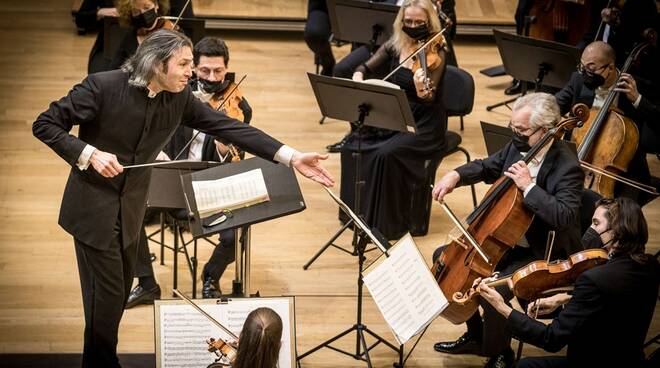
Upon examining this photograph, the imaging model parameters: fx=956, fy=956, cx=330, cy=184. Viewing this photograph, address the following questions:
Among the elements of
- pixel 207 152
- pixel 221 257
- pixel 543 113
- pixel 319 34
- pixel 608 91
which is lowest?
pixel 221 257

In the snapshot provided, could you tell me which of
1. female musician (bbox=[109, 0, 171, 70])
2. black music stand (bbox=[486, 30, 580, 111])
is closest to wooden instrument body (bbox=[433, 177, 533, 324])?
black music stand (bbox=[486, 30, 580, 111])

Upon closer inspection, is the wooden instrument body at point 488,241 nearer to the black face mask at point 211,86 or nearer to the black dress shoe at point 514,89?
the black face mask at point 211,86

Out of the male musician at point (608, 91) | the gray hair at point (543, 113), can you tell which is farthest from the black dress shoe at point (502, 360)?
the male musician at point (608, 91)

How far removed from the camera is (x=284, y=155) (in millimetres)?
3854

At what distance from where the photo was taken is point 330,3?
20.8 feet

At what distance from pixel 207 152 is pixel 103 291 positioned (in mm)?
1212

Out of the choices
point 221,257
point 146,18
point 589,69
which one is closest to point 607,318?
point 589,69

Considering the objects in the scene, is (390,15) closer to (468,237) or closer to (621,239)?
(468,237)

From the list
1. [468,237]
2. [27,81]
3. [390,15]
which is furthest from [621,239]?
[27,81]

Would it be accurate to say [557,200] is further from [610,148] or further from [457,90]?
[457,90]

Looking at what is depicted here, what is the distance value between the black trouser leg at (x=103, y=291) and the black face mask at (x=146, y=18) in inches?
73.3

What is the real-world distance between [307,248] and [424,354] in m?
1.15

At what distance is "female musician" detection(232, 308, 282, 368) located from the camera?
292cm

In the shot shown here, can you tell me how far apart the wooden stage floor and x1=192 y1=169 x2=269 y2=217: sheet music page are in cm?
96
